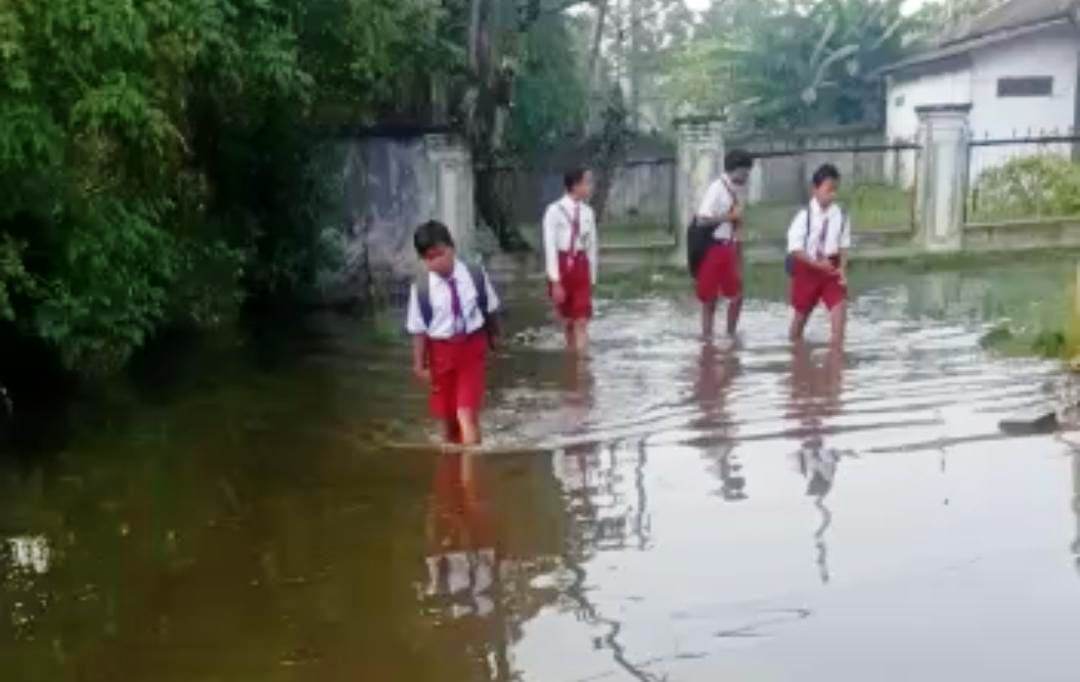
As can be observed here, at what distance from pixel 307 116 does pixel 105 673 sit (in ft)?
36.4

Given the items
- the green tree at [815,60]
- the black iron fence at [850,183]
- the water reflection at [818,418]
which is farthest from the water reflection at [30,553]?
the green tree at [815,60]

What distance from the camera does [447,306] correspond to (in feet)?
26.7

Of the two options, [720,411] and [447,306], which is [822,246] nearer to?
[720,411]

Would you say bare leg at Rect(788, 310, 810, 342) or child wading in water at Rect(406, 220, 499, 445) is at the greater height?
child wading in water at Rect(406, 220, 499, 445)

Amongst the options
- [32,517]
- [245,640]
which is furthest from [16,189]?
[245,640]

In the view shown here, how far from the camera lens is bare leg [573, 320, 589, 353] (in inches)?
478

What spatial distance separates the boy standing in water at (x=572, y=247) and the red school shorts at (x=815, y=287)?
168 cm

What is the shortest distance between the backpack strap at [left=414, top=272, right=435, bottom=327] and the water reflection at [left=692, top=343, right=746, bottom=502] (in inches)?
69.4

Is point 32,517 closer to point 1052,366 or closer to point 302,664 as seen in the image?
point 302,664

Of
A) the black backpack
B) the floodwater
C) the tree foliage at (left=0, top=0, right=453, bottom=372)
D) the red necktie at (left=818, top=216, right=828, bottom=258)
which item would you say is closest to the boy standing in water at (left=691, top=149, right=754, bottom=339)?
the red necktie at (left=818, top=216, right=828, bottom=258)

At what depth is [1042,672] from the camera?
183 inches

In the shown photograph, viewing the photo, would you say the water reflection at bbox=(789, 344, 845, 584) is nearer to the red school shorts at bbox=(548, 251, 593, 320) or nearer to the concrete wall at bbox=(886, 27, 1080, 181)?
the red school shorts at bbox=(548, 251, 593, 320)

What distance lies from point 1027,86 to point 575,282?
21.3 meters

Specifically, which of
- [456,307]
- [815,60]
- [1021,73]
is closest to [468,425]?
[456,307]
